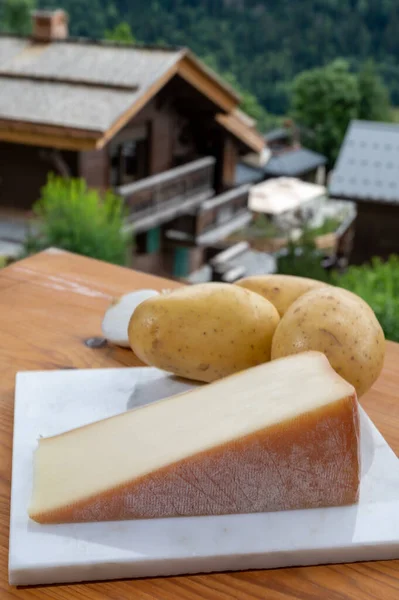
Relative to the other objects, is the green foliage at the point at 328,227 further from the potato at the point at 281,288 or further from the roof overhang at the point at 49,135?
the potato at the point at 281,288

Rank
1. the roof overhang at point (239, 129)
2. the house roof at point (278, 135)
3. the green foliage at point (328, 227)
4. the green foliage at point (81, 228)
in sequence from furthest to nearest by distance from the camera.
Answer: the house roof at point (278, 135) < the green foliage at point (328, 227) < the roof overhang at point (239, 129) < the green foliage at point (81, 228)

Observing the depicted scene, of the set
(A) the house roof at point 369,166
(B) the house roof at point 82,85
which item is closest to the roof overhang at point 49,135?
(B) the house roof at point 82,85

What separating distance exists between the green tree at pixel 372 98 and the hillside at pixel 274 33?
226 centimetres

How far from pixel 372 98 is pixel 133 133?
54.0 feet

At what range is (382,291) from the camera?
331 centimetres

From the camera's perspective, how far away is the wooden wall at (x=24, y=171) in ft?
21.3

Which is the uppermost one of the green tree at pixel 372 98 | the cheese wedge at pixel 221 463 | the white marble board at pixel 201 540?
the cheese wedge at pixel 221 463

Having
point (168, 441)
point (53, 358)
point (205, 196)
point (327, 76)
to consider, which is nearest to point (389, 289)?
point (53, 358)

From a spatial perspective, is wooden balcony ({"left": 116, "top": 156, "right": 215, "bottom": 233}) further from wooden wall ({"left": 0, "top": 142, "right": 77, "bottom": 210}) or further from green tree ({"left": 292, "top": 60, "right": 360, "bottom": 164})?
green tree ({"left": 292, "top": 60, "right": 360, "bottom": 164})

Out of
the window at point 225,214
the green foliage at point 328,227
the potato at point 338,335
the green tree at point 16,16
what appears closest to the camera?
the potato at point 338,335

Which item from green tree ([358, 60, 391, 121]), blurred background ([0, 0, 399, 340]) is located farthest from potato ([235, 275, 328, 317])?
green tree ([358, 60, 391, 121])

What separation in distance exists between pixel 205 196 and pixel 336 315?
305 inches

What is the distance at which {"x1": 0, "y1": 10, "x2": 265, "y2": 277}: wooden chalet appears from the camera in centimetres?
580

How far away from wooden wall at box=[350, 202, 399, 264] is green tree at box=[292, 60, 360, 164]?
50.6 ft
